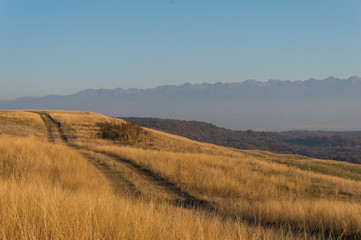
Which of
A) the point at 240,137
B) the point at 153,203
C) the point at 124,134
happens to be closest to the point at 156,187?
the point at 153,203

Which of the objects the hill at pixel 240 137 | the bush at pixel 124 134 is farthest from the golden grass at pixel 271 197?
the hill at pixel 240 137

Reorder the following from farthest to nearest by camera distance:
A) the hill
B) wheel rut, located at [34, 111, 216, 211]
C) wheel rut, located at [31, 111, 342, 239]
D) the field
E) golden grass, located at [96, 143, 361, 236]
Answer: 1. the hill
2. wheel rut, located at [34, 111, 216, 211]
3. wheel rut, located at [31, 111, 342, 239]
4. golden grass, located at [96, 143, 361, 236]
5. the field

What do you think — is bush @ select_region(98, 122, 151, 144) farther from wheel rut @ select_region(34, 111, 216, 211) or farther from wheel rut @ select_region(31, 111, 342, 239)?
wheel rut @ select_region(31, 111, 342, 239)

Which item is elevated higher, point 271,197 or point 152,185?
point 152,185

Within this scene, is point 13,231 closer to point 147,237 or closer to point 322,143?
point 147,237

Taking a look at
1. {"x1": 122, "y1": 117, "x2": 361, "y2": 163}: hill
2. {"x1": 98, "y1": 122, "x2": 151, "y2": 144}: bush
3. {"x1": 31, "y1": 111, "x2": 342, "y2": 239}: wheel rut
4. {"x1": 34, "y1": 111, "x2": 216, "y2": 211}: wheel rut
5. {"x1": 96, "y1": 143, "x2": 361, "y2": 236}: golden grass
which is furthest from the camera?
{"x1": 122, "y1": 117, "x2": 361, "y2": 163}: hill

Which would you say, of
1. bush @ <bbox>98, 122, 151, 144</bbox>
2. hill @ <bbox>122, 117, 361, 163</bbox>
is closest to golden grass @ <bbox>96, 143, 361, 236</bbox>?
bush @ <bbox>98, 122, 151, 144</bbox>

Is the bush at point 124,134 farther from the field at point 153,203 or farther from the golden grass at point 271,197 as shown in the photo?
the golden grass at point 271,197

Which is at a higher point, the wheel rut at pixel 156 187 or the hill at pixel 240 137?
the wheel rut at pixel 156 187

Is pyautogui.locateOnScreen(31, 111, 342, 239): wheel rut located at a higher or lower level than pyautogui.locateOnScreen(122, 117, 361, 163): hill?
higher

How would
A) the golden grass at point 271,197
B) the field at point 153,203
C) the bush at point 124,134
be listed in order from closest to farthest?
the field at point 153,203 < the golden grass at point 271,197 < the bush at point 124,134

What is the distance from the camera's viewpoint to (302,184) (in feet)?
47.5

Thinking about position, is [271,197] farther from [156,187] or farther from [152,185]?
[152,185]

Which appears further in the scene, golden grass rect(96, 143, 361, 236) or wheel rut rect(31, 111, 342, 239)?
wheel rut rect(31, 111, 342, 239)
